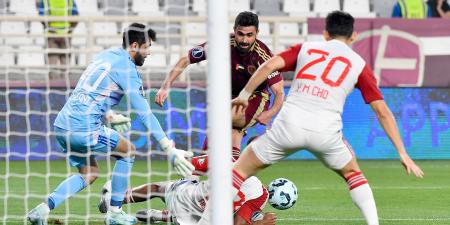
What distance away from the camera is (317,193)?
12375mm

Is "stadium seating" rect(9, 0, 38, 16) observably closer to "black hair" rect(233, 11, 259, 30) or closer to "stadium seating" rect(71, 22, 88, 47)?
"stadium seating" rect(71, 22, 88, 47)

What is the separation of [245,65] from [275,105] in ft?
2.54

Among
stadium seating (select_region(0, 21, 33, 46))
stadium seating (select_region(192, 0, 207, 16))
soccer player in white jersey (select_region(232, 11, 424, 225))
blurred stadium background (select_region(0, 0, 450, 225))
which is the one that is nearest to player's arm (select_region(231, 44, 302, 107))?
soccer player in white jersey (select_region(232, 11, 424, 225))

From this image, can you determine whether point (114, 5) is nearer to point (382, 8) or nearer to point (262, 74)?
point (382, 8)

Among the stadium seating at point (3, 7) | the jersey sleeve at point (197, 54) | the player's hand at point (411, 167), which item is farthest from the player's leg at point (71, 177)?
the stadium seating at point (3, 7)

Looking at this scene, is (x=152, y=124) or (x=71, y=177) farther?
(x=71, y=177)

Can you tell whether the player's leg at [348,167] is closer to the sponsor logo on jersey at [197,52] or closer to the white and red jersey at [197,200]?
the white and red jersey at [197,200]

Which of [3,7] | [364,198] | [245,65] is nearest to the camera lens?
[364,198]

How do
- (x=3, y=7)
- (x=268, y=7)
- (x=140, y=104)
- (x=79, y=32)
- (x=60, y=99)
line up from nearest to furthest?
(x=140, y=104) → (x=60, y=99) → (x=3, y=7) → (x=79, y=32) → (x=268, y=7)

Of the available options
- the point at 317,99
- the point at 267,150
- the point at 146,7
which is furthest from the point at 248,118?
the point at 146,7

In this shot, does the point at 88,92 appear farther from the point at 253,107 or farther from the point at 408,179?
the point at 408,179

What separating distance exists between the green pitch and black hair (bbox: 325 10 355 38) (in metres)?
2.17

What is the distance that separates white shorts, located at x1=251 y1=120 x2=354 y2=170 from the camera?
800 centimetres

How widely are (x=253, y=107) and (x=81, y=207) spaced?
191cm
